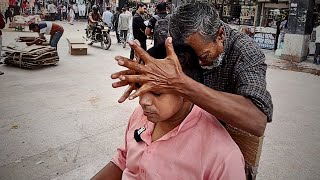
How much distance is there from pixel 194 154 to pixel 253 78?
1.62 ft

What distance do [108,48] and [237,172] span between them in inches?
388

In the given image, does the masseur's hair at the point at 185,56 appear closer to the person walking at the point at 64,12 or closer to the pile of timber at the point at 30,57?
the pile of timber at the point at 30,57

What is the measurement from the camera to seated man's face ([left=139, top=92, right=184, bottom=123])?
3.43 feet

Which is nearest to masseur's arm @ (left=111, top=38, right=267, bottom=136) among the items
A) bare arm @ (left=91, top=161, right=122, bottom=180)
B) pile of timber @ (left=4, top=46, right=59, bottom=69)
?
bare arm @ (left=91, top=161, right=122, bottom=180)

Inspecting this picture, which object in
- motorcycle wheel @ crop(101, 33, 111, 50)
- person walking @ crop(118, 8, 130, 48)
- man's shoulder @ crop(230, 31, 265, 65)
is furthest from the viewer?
person walking @ crop(118, 8, 130, 48)

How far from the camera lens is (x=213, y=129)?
1185 millimetres

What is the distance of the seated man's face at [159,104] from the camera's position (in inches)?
41.2

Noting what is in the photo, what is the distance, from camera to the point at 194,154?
1.13 m

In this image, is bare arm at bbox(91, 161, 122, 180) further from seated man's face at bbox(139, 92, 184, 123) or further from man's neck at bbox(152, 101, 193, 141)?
seated man's face at bbox(139, 92, 184, 123)

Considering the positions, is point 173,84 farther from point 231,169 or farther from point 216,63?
point 216,63

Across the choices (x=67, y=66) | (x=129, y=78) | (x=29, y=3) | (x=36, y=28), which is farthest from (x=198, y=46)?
(x=29, y=3)

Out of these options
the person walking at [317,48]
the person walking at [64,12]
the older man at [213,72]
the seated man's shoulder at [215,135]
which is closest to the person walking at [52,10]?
the person walking at [64,12]

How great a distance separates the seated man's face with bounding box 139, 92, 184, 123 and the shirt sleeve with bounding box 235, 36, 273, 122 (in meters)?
0.36

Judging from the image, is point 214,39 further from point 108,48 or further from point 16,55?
point 108,48
